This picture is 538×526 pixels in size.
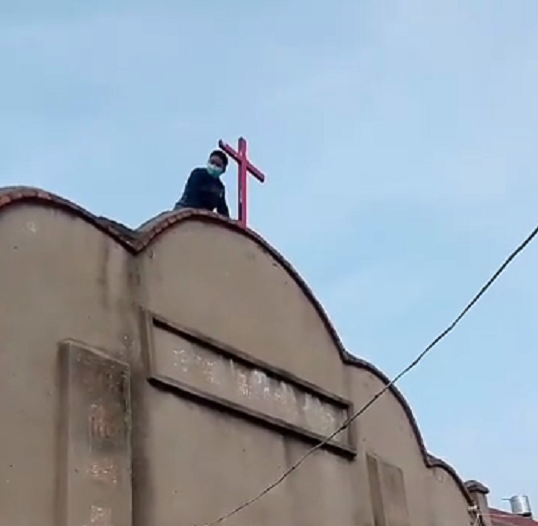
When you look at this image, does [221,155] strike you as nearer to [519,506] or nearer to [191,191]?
[191,191]

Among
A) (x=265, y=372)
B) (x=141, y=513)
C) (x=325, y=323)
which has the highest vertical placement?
(x=325, y=323)

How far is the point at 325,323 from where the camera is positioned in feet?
36.8

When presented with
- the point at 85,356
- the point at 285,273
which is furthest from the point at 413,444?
the point at 85,356

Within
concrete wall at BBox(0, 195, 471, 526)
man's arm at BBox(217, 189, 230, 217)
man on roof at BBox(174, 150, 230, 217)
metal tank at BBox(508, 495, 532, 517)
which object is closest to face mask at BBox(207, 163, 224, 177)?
man on roof at BBox(174, 150, 230, 217)

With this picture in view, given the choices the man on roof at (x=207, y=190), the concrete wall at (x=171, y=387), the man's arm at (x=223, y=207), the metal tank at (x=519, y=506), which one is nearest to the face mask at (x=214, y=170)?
the man on roof at (x=207, y=190)

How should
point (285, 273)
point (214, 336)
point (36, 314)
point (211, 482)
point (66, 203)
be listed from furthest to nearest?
point (285, 273)
point (214, 336)
point (211, 482)
point (66, 203)
point (36, 314)

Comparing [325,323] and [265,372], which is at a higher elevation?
[325,323]

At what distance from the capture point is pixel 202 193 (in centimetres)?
1111

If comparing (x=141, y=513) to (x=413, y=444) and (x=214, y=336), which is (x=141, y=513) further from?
(x=413, y=444)

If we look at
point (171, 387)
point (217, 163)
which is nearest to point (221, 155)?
point (217, 163)

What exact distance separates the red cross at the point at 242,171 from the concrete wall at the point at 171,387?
1051 mm

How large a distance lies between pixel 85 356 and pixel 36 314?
0.52 metres

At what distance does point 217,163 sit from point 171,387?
347 centimetres

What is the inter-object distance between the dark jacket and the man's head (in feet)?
0.26
